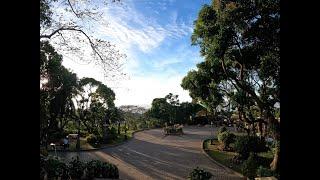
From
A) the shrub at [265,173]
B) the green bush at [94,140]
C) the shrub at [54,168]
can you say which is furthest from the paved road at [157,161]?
the shrub at [54,168]

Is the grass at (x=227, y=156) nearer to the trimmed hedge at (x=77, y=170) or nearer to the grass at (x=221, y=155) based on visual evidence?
the grass at (x=221, y=155)

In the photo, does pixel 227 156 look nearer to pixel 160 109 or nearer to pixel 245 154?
pixel 245 154

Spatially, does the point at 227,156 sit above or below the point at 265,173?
below

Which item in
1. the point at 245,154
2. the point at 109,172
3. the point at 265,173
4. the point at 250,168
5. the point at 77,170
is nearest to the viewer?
the point at 265,173

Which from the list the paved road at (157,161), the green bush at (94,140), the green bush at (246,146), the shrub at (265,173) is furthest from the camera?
the green bush at (94,140)

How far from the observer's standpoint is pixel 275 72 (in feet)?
44.2

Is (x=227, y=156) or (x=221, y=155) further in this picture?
(x=221, y=155)

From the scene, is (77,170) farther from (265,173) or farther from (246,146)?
(246,146)

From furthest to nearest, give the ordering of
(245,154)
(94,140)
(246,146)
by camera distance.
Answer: (94,140) < (246,146) < (245,154)

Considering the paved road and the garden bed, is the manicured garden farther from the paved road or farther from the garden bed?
the paved road

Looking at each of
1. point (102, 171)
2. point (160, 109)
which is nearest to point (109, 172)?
point (102, 171)

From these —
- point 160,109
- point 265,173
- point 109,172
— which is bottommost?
point 109,172
